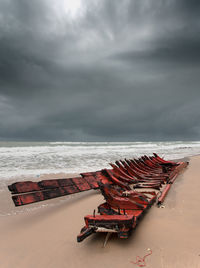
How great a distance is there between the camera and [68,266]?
2129 millimetres

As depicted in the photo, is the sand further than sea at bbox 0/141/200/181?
No

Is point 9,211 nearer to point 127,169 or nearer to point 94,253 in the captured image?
point 94,253

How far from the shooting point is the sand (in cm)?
214

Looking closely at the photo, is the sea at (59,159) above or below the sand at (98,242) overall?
above

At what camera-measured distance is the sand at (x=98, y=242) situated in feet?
7.04

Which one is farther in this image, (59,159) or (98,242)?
(59,159)

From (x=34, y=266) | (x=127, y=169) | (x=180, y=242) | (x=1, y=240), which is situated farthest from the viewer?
(x=127, y=169)

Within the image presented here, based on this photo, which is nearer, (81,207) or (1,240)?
(1,240)

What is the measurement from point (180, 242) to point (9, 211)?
381 centimetres

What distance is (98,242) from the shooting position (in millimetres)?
2400

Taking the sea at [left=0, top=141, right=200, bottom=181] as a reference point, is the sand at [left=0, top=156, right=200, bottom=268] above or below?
below

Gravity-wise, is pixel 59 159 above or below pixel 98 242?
above

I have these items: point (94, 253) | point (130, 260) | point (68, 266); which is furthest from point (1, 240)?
point (130, 260)

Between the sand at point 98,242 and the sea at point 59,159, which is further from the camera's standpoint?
the sea at point 59,159
